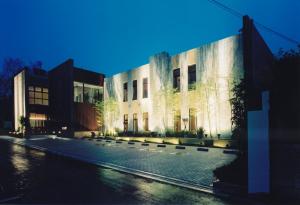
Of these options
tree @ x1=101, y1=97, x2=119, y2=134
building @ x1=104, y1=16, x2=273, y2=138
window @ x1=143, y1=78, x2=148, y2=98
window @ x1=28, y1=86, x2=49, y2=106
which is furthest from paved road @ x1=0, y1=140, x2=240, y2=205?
window @ x1=28, y1=86, x2=49, y2=106

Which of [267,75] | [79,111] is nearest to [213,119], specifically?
[267,75]

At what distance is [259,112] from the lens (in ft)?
24.8

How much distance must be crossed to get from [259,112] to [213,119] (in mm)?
13784

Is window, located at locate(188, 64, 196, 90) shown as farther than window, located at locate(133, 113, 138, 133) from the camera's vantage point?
No

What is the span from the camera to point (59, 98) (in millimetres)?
42875

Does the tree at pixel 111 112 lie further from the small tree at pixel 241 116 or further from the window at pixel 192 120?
the small tree at pixel 241 116

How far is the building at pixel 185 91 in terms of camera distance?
20.4 metres

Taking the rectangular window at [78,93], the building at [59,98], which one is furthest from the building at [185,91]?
the rectangular window at [78,93]

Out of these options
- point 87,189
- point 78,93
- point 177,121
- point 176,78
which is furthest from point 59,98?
point 87,189

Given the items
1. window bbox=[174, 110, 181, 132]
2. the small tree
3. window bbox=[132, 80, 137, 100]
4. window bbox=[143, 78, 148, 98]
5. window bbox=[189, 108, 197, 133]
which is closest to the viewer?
the small tree

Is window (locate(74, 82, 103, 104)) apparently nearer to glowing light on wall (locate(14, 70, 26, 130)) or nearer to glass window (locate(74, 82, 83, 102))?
glass window (locate(74, 82, 83, 102))

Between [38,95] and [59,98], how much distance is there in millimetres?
4128

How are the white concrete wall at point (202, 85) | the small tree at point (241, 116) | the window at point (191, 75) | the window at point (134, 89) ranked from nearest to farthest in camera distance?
the small tree at point (241, 116) → the white concrete wall at point (202, 85) → the window at point (191, 75) → the window at point (134, 89)

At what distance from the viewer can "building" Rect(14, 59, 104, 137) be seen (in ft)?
130
